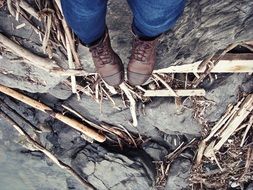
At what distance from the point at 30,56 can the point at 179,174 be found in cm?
136

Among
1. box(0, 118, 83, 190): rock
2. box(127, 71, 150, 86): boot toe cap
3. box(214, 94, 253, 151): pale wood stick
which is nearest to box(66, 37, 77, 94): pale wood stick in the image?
box(127, 71, 150, 86): boot toe cap

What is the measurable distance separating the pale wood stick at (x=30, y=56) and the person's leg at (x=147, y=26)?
23.0 inches

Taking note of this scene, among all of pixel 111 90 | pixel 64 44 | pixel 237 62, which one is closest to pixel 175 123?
pixel 111 90

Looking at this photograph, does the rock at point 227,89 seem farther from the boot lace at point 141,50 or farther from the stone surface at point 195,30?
the boot lace at point 141,50

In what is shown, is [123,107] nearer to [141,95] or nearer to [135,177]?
[141,95]

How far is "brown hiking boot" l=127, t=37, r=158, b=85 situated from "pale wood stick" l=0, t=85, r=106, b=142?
96cm

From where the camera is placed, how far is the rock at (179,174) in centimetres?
281

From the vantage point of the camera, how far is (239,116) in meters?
2.48

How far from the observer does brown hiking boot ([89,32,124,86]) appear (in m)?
1.74

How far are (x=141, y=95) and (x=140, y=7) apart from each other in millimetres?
1189

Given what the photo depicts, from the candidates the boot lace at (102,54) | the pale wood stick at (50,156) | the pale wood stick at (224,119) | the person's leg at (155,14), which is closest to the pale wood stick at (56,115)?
the pale wood stick at (50,156)

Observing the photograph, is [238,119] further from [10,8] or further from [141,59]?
[10,8]

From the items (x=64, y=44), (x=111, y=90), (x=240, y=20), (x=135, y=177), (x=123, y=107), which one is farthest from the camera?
(x=135, y=177)

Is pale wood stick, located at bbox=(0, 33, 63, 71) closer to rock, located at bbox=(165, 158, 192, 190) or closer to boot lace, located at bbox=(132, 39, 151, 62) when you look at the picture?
boot lace, located at bbox=(132, 39, 151, 62)
